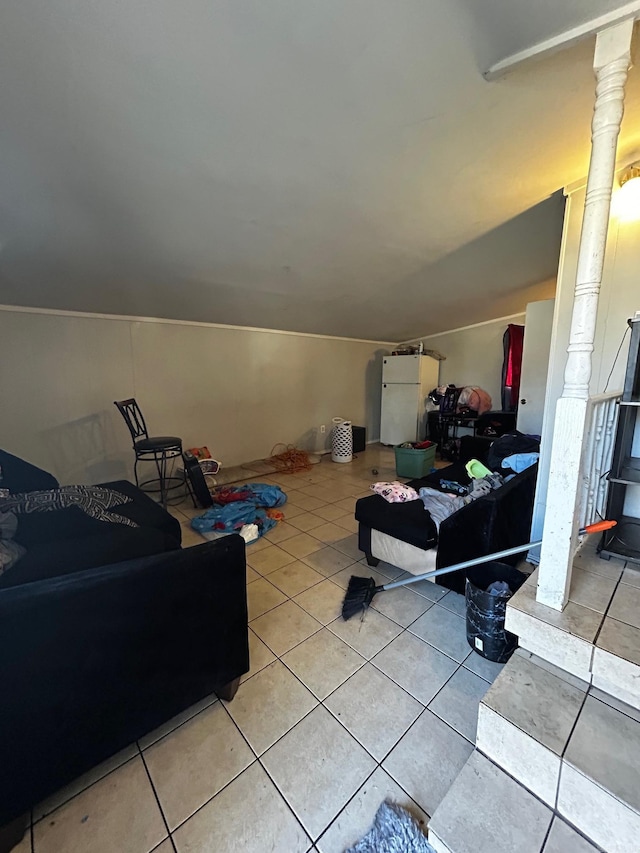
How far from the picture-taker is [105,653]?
3.28 feet

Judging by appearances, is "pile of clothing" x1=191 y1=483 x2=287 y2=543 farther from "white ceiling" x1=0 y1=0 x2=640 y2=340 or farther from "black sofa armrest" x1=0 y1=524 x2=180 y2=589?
"white ceiling" x1=0 y1=0 x2=640 y2=340

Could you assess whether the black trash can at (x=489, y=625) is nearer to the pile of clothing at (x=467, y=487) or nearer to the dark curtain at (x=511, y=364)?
the pile of clothing at (x=467, y=487)

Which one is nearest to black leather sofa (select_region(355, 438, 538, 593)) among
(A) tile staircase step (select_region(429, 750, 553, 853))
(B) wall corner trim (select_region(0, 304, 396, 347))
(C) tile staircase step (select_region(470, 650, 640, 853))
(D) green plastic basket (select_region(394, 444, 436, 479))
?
(C) tile staircase step (select_region(470, 650, 640, 853))

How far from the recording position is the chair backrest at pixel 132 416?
9.85ft

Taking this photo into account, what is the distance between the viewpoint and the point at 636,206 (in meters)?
1.77

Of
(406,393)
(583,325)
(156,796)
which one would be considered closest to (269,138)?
(583,325)

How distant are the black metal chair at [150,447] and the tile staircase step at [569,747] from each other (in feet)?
9.48

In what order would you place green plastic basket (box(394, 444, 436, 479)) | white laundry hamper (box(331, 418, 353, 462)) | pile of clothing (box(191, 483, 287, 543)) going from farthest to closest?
white laundry hamper (box(331, 418, 353, 462)) < green plastic basket (box(394, 444, 436, 479)) < pile of clothing (box(191, 483, 287, 543))

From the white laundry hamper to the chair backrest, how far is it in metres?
2.55

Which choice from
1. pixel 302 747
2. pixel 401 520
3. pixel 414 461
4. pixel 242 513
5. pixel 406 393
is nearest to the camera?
pixel 302 747

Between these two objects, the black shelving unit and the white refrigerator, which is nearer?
the black shelving unit

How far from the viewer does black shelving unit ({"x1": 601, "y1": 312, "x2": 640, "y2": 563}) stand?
1476 millimetres

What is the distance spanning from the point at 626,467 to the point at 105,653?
7.40ft

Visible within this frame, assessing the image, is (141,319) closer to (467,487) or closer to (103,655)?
(103,655)
